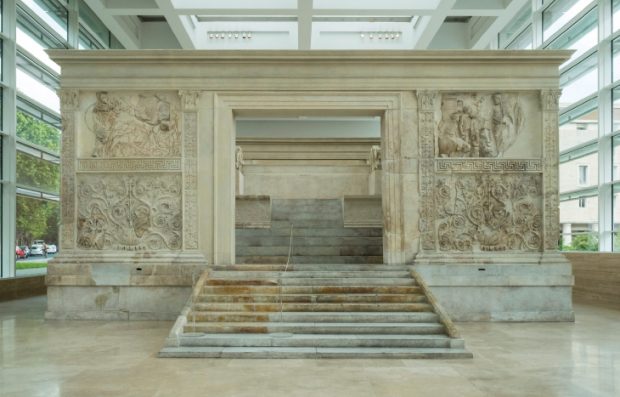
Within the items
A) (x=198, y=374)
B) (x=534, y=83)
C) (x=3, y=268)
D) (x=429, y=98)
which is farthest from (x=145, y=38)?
(x=198, y=374)

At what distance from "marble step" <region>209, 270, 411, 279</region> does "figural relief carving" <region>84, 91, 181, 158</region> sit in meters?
2.81

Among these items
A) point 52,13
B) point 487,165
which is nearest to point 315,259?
point 487,165

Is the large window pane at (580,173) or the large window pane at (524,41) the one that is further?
the large window pane at (524,41)

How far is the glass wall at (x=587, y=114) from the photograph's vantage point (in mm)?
14242

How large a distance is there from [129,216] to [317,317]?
481 cm

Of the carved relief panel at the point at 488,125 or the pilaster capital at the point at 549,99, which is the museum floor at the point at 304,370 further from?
the pilaster capital at the point at 549,99

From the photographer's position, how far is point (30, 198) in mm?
15961

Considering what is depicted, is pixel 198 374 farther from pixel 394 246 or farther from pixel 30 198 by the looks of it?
pixel 30 198

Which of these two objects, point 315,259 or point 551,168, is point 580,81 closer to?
point 551,168

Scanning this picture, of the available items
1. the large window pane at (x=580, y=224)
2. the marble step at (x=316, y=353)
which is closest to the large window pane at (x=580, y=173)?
the large window pane at (x=580, y=224)

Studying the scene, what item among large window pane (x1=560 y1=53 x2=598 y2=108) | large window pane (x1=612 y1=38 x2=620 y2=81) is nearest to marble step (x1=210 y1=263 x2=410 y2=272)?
large window pane (x1=612 y1=38 x2=620 y2=81)

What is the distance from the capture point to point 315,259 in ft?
44.1

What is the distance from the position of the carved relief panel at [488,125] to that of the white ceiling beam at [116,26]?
10.9 meters

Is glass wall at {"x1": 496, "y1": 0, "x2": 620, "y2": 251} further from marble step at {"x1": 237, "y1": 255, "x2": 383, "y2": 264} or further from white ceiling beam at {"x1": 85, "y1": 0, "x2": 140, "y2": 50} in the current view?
white ceiling beam at {"x1": 85, "y1": 0, "x2": 140, "y2": 50}
